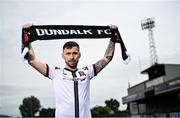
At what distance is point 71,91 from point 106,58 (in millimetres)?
659

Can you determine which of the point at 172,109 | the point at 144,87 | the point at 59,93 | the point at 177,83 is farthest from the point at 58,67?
the point at 144,87

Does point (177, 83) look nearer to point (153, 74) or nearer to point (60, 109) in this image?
point (153, 74)

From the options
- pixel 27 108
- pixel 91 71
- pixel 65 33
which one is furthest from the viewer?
pixel 27 108

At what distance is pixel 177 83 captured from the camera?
21.6 meters

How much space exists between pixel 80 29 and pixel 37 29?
538mm

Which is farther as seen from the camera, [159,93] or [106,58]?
[159,93]

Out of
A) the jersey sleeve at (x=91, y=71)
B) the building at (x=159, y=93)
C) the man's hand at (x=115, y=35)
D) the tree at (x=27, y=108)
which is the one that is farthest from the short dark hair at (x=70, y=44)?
the building at (x=159, y=93)

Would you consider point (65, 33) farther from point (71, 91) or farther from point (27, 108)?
point (27, 108)

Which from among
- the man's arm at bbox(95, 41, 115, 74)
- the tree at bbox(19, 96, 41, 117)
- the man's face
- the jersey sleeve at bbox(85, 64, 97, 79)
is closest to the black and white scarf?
the man's arm at bbox(95, 41, 115, 74)

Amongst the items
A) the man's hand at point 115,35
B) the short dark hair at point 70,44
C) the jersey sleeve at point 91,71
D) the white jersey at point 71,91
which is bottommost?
the white jersey at point 71,91

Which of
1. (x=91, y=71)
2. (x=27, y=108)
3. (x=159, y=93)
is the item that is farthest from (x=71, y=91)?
(x=159, y=93)

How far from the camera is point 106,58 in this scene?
361 cm

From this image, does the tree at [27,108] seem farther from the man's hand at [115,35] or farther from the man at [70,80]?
the man's hand at [115,35]

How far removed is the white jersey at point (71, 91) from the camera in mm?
3213
